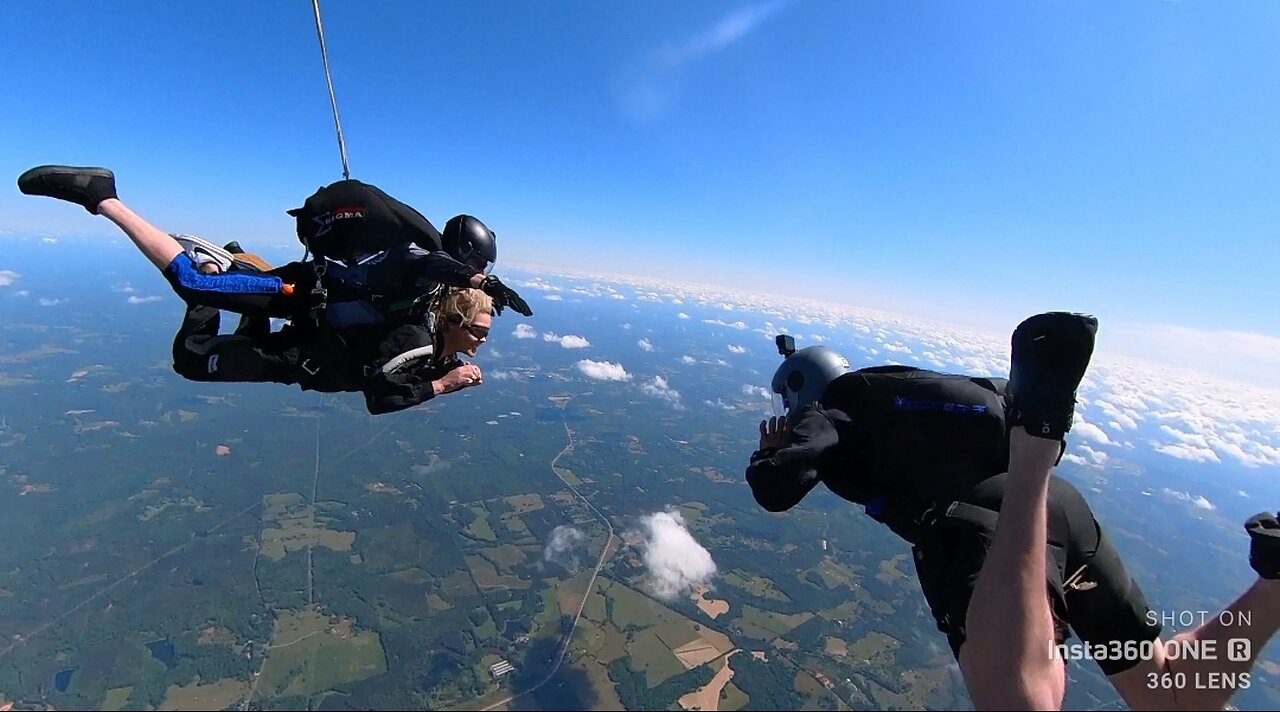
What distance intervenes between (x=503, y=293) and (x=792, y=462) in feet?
7.06

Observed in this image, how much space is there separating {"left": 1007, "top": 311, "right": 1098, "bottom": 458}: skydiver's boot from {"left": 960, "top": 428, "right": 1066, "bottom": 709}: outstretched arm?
0.19 ft

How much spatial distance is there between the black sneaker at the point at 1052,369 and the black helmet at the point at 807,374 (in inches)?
74.5

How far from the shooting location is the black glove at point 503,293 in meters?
3.25

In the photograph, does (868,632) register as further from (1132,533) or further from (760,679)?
(1132,533)

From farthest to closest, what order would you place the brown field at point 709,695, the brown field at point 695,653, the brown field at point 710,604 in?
the brown field at point 710,604 → the brown field at point 695,653 → the brown field at point 709,695

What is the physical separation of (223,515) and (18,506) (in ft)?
60.5

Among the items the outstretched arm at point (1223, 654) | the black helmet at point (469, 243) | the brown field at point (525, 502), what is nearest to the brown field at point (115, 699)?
the brown field at point (525, 502)

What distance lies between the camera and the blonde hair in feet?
11.9

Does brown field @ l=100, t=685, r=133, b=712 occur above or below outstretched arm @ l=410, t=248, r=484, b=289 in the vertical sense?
below

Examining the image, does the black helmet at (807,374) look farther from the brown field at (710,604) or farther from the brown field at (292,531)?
the brown field at (292,531)

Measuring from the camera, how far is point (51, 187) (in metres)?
2.95

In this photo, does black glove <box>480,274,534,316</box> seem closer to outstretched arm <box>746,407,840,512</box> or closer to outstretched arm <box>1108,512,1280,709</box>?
outstretched arm <box>746,407,840,512</box>

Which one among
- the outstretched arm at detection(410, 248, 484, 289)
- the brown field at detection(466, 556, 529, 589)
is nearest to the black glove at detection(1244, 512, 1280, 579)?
the outstretched arm at detection(410, 248, 484, 289)

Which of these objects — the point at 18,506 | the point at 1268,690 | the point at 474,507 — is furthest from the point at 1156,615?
the point at 18,506
